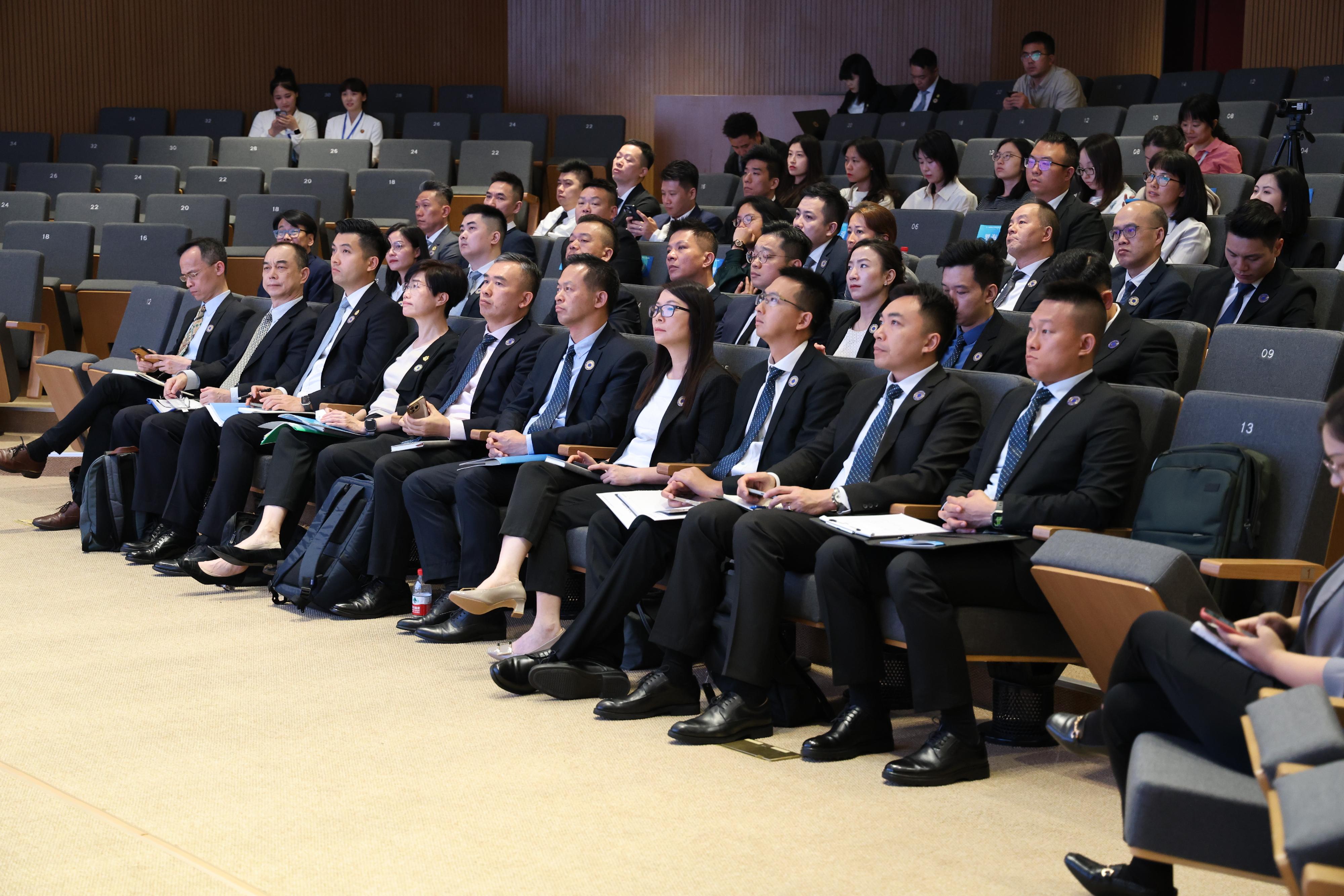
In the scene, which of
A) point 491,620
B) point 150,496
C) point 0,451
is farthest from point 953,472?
point 0,451

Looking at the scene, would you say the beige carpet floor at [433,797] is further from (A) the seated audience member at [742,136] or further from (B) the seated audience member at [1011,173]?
(A) the seated audience member at [742,136]

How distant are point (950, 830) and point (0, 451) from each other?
13.1 feet

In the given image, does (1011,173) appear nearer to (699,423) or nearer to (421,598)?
(699,423)

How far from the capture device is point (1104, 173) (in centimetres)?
516

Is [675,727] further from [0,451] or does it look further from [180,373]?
[0,451]

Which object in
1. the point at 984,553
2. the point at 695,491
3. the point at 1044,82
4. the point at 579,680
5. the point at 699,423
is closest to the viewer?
the point at 984,553

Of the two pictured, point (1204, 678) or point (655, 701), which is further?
point (655, 701)

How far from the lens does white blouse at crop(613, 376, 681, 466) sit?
3.60 metres

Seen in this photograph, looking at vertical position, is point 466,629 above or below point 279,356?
below

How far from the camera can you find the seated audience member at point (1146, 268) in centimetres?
409

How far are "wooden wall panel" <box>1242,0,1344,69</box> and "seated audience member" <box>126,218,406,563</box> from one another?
5729mm

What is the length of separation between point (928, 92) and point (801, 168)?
263 centimetres

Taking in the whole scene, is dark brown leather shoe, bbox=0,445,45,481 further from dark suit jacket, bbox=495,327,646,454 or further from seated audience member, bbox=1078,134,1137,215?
seated audience member, bbox=1078,134,1137,215

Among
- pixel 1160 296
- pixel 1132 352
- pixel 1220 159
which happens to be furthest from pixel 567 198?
pixel 1132 352
